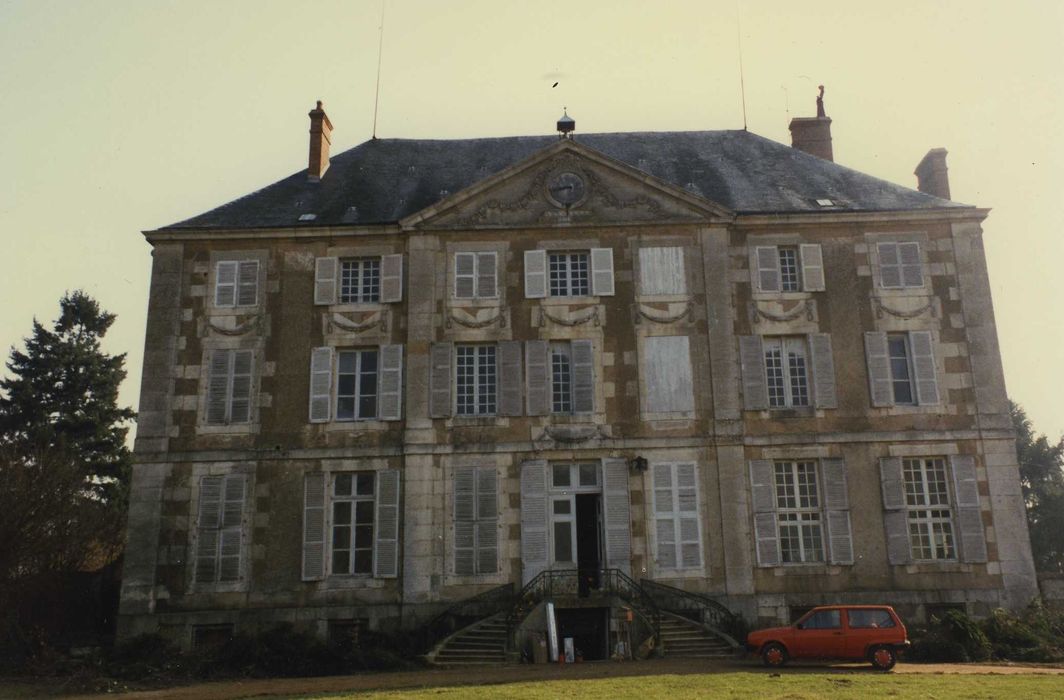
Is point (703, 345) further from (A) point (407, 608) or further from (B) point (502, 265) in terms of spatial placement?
(A) point (407, 608)

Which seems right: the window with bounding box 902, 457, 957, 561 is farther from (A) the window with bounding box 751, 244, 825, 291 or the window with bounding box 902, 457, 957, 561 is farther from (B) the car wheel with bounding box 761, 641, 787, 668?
(B) the car wheel with bounding box 761, 641, 787, 668

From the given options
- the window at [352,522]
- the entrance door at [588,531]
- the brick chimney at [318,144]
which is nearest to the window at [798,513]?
the entrance door at [588,531]

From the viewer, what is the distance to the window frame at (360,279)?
2081 cm

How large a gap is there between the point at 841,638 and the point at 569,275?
30.1ft

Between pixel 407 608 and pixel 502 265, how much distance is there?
24.2 ft

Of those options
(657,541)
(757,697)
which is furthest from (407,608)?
(757,697)

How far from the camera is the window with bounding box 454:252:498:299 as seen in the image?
2059 centimetres

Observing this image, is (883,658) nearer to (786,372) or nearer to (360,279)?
(786,372)

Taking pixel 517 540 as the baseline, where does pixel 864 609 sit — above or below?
below

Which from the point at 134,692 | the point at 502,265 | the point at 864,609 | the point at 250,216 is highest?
the point at 250,216

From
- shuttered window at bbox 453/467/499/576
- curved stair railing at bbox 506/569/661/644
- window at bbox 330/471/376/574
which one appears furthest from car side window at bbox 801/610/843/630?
window at bbox 330/471/376/574

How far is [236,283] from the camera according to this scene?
2088cm

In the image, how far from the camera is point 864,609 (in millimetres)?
15711

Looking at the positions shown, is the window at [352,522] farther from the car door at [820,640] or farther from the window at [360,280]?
the car door at [820,640]
